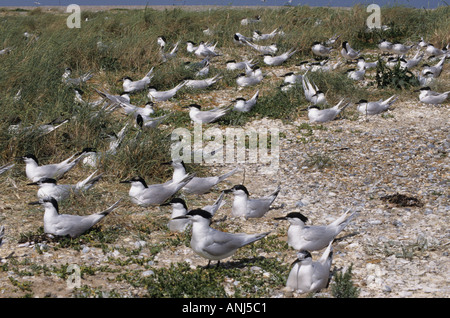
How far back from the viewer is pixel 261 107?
8305 mm

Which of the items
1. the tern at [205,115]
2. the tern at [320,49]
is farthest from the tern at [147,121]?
the tern at [320,49]

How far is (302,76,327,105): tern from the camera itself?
8.16m

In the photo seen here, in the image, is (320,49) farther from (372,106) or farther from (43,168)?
(43,168)

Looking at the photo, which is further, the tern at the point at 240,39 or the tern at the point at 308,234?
the tern at the point at 240,39

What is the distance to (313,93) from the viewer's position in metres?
8.32

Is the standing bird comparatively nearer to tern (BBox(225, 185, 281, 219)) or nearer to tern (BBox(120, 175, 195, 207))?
tern (BBox(225, 185, 281, 219))

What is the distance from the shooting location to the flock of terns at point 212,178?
12.8ft

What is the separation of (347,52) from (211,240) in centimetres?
834

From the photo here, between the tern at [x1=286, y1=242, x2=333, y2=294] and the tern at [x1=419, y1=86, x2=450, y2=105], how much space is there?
5.73m
